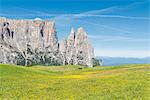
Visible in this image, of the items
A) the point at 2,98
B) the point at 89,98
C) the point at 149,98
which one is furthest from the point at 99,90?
the point at 2,98

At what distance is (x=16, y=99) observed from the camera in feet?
86.1

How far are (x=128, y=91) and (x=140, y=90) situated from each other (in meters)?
1.10

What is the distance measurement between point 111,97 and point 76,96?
3.09m

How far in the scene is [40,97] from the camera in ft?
90.9

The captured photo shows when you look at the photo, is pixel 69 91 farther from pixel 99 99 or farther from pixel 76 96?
pixel 99 99

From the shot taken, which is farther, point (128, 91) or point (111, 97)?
point (128, 91)

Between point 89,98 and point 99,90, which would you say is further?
point 99,90

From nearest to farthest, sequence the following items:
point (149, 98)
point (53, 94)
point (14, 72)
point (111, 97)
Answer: point (149, 98), point (111, 97), point (53, 94), point (14, 72)

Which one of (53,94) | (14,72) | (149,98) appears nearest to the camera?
(149,98)

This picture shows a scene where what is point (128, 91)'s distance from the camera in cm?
2989

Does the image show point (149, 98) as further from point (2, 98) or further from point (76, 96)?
point (2, 98)

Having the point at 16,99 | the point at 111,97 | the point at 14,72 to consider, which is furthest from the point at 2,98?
the point at 14,72

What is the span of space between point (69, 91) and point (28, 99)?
19.9ft

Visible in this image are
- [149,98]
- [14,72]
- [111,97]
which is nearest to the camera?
[149,98]
